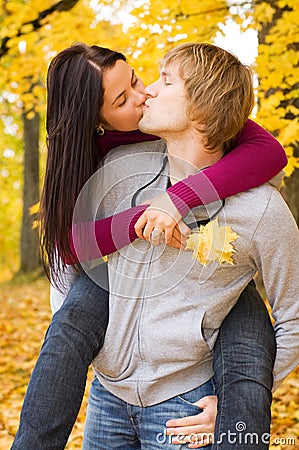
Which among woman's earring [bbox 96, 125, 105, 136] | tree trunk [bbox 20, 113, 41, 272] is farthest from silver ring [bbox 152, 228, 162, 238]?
tree trunk [bbox 20, 113, 41, 272]

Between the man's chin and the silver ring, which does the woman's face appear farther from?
the silver ring

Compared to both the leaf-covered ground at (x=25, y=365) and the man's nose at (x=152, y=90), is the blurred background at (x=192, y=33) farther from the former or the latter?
the man's nose at (x=152, y=90)

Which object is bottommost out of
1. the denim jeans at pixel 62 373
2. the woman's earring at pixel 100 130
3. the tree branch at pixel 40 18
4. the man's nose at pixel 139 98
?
the tree branch at pixel 40 18

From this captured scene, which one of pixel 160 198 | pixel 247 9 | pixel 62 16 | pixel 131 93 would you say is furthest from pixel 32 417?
pixel 62 16

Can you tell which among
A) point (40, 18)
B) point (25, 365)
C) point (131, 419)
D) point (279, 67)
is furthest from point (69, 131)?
point (25, 365)

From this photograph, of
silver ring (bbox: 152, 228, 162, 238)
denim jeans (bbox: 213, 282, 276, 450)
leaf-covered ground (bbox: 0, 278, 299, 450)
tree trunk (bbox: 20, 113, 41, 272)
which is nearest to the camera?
denim jeans (bbox: 213, 282, 276, 450)

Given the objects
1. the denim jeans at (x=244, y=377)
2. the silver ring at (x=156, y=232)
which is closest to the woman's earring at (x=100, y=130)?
the silver ring at (x=156, y=232)

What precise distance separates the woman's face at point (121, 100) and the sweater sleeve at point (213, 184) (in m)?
0.28

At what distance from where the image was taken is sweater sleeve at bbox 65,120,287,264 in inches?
69.7

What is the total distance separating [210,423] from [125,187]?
2.17 feet

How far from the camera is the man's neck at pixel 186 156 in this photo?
1863 mm

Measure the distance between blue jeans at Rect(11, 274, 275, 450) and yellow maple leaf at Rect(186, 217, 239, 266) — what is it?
0.17 metres

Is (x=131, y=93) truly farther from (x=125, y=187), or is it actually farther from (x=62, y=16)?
(x=62, y=16)

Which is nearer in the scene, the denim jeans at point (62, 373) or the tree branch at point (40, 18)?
the denim jeans at point (62, 373)
